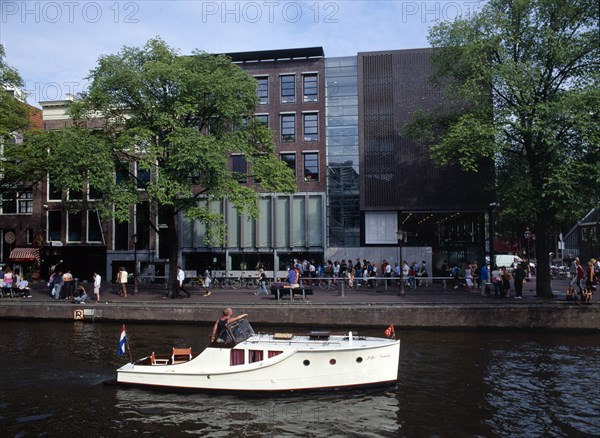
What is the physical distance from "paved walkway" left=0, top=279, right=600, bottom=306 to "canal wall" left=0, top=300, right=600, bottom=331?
30.1 inches

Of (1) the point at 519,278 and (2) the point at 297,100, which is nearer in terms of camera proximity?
(1) the point at 519,278

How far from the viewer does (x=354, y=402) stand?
14461 millimetres

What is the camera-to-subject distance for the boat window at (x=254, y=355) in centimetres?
1538

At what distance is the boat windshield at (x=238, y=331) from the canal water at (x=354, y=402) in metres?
1.63

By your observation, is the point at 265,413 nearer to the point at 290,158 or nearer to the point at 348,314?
the point at 348,314

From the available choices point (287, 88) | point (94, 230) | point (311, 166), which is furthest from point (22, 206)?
point (311, 166)

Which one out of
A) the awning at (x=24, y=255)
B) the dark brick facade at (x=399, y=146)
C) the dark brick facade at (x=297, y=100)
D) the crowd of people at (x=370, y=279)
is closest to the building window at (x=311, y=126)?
the dark brick facade at (x=297, y=100)

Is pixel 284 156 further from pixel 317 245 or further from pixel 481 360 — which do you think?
pixel 481 360

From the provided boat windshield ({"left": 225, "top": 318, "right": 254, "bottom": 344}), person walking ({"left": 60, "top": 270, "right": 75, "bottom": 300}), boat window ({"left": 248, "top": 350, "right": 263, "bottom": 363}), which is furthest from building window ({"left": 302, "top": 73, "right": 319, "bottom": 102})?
boat window ({"left": 248, "top": 350, "right": 263, "bottom": 363})

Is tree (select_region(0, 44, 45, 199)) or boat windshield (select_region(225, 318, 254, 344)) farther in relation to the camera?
tree (select_region(0, 44, 45, 199))

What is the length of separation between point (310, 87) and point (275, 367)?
31.9 meters

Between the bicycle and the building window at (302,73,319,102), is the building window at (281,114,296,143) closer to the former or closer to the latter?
the building window at (302,73,319,102)

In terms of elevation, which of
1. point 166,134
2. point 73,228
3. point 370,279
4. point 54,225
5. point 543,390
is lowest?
point 543,390

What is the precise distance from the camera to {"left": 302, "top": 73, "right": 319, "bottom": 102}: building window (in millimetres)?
43094
